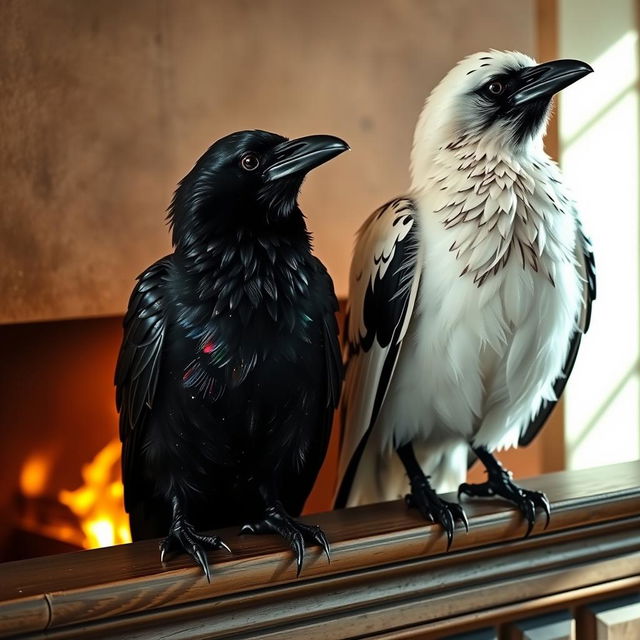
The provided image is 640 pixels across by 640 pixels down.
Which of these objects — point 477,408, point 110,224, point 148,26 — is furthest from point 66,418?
point 477,408

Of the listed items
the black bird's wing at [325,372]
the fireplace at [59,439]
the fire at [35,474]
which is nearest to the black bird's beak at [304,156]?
the black bird's wing at [325,372]

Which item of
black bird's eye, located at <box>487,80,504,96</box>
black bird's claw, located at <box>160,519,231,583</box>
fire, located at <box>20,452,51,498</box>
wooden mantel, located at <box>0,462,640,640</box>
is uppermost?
black bird's eye, located at <box>487,80,504,96</box>

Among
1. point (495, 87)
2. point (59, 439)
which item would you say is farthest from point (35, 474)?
point (495, 87)

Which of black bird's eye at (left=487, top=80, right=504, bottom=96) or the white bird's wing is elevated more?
black bird's eye at (left=487, top=80, right=504, bottom=96)

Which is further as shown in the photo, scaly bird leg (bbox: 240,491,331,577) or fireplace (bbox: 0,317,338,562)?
fireplace (bbox: 0,317,338,562)

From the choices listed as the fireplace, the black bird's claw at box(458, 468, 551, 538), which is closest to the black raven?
the black bird's claw at box(458, 468, 551, 538)

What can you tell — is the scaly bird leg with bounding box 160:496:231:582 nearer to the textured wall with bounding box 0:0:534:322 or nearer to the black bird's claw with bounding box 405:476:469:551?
the black bird's claw with bounding box 405:476:469:551

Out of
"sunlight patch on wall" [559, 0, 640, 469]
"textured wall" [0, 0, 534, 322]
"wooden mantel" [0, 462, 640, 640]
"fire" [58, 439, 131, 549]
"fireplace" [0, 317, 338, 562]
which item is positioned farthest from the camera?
"sunlight patch on wall" [559, 0, 640, 469]

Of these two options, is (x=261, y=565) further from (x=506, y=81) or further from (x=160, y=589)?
(x=506, y=81)

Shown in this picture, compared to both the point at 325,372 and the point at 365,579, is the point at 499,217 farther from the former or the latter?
the point at 365,579

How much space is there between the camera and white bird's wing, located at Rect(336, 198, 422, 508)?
1.14 m

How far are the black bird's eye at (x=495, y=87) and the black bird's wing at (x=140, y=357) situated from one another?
473 millimetres

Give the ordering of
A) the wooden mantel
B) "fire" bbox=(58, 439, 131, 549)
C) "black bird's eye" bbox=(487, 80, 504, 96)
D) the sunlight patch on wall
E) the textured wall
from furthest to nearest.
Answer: the sunlight patch on wall → "fire" bbox=(58, 439, 131, 549) → the textured wall → "black bird's eye" bbox=(487, 80, 504, 96) → the wooden mantel

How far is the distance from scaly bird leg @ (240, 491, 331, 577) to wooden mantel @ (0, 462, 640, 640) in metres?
0.01
